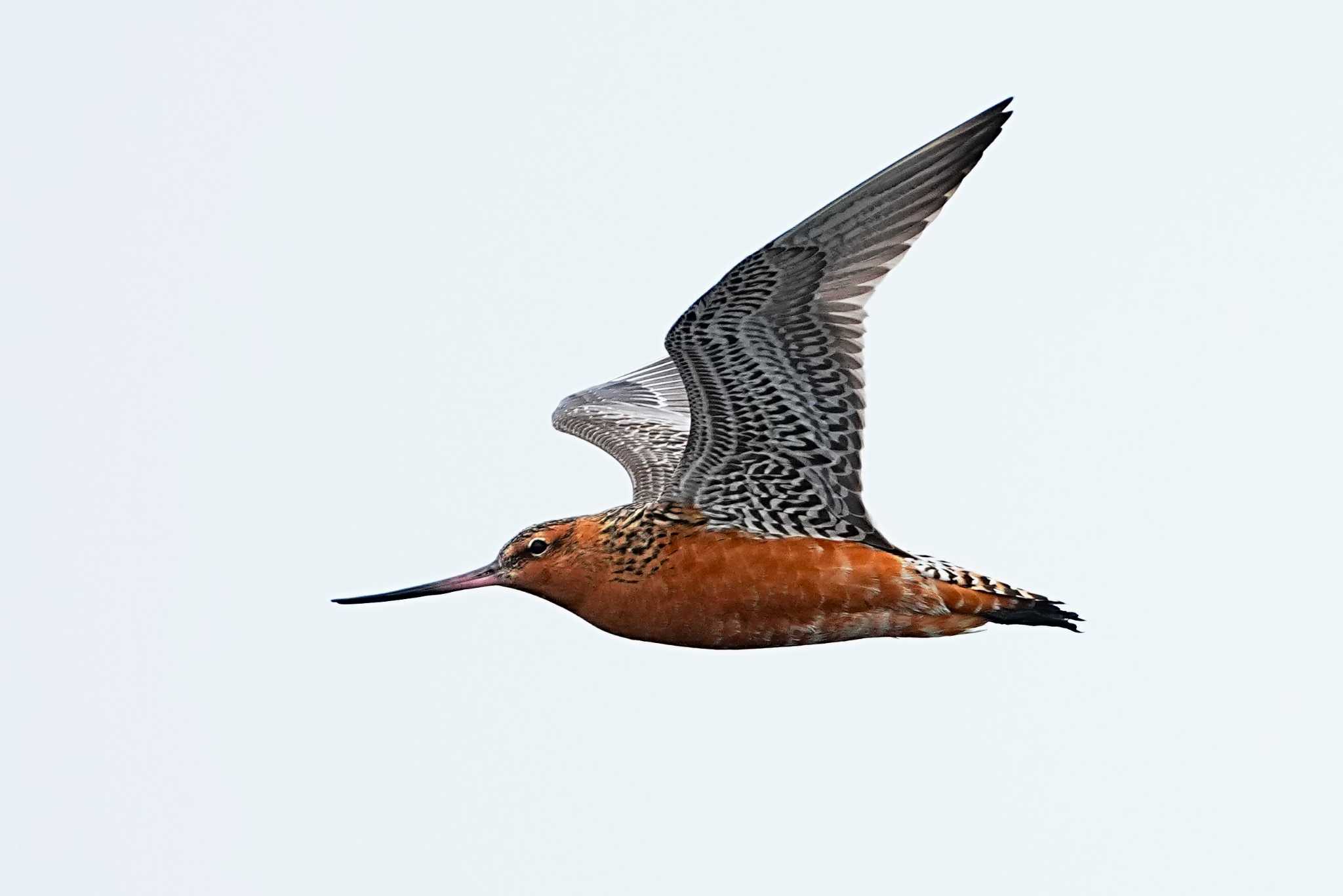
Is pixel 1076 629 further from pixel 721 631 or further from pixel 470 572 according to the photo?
pixel 470 572

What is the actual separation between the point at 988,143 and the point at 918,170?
0.41 m

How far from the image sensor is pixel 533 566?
1272 cm

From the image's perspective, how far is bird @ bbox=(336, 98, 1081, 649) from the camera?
11.5 m

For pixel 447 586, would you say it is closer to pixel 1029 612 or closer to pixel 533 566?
pixel 533 566

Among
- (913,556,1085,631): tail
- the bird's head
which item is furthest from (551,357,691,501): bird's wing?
(913,556,1085,631): tail

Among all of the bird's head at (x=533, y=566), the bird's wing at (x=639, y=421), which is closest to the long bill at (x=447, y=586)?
the bird's head at (x=533, y=566)

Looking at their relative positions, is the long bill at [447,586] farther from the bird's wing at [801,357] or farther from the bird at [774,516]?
the bird's wing at [801,357]

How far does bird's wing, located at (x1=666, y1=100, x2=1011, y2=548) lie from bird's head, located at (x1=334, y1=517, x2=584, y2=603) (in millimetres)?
744

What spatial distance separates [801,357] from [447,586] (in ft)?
9.25

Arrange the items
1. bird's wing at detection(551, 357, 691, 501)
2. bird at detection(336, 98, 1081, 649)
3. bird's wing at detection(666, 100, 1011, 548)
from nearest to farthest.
→ bird's wing at detection(666, 100, 1011, 548) < bird at detection(336, 98, 1081, 649) < bird's wing at detection(551, 357, 691, 501)

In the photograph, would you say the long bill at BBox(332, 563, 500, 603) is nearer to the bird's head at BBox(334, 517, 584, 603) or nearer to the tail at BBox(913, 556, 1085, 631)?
the bird's head at BBox(334, 517, 584, 603)

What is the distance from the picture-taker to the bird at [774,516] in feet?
37.7

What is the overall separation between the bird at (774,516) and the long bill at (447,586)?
1 centimetres

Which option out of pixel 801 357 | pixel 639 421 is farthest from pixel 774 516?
pixel 639 421
